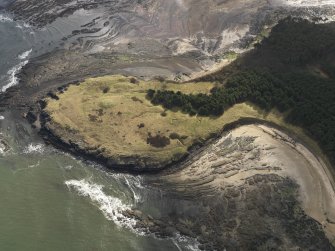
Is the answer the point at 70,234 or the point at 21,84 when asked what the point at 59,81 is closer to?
the point at 21,84

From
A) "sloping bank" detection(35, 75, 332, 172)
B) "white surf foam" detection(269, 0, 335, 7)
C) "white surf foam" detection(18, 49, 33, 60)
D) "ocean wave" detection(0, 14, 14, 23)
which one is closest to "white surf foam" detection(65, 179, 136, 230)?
"sloping bank" detection(35, 75, 332, 172)

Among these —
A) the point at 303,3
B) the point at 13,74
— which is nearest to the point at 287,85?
Answer: the point at 303,3

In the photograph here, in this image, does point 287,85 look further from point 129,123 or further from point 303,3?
point 303,3

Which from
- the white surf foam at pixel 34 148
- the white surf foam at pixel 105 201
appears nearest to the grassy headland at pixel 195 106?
the white surf foam at pixel 34 148

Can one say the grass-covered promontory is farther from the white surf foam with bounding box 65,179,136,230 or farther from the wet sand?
the white surf foam with bounding box 65,179,136,230

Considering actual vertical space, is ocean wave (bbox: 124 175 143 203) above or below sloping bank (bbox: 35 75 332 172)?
below

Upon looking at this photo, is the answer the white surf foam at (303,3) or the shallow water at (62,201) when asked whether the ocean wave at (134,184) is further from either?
the white surf foam at (303,3)
